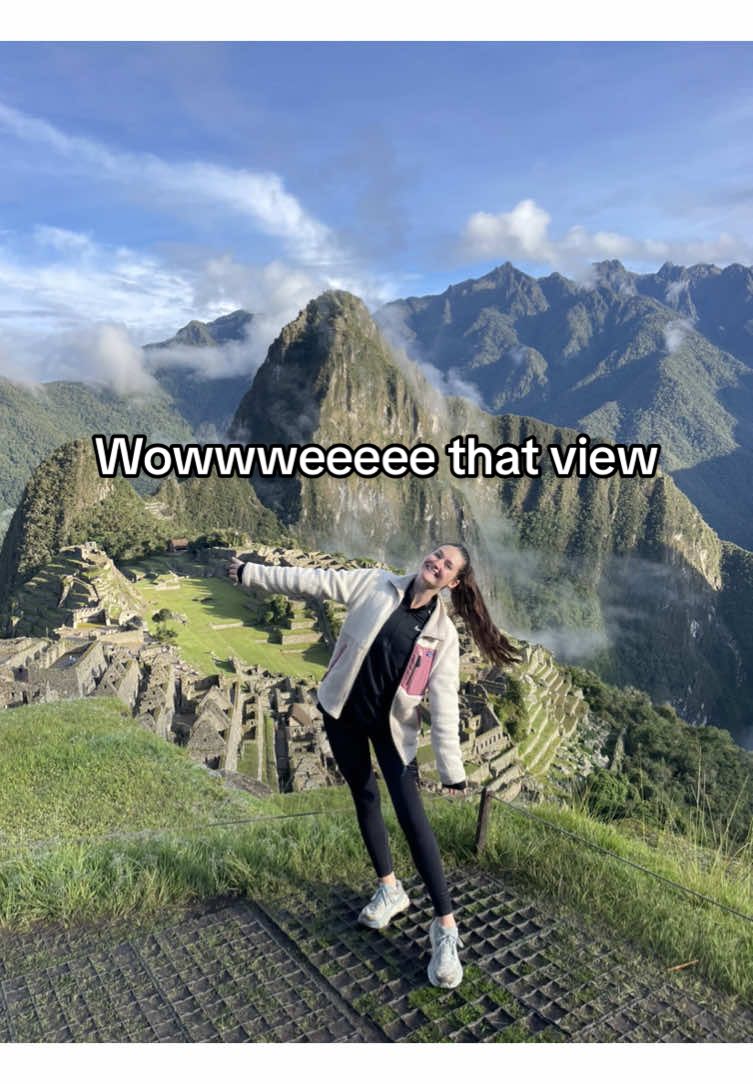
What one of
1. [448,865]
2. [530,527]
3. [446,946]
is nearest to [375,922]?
[446,946]

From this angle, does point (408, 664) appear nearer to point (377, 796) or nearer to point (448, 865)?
point (377, 796)

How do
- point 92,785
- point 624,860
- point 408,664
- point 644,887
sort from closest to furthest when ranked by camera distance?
point 408,664 → point 624,860 → point 644,887 → point 92,785

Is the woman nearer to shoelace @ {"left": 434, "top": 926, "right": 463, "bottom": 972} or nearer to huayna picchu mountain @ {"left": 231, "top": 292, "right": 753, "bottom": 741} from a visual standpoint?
shoelace @ {"left": 434, "top": 926, "right": 463, "bottom": 972}

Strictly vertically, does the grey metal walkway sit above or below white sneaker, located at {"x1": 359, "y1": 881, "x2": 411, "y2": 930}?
below

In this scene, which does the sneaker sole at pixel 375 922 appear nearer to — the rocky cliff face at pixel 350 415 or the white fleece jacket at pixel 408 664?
the white fleece jacket at pixel 408 664

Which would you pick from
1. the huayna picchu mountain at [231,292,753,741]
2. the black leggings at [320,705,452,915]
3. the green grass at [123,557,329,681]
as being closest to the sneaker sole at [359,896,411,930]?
the black leggings at [320,705,452,915]
